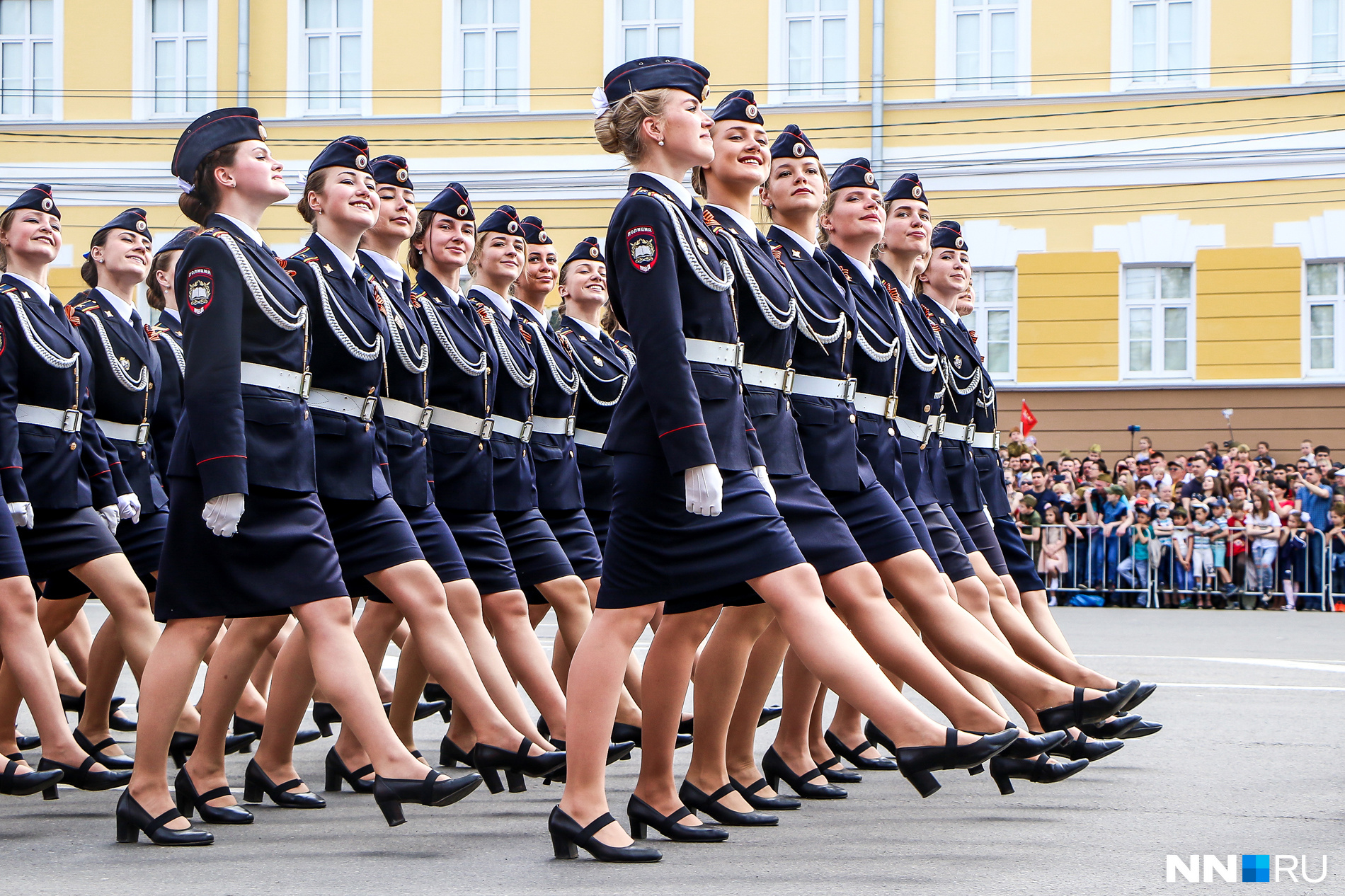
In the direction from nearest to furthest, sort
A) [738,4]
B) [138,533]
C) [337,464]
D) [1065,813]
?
[337,464] → [1065,813] → [138,533] → [738,4]

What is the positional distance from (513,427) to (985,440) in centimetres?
202

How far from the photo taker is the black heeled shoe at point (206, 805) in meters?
5.18

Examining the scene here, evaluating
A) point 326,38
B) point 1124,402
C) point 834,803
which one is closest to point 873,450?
point 834,803

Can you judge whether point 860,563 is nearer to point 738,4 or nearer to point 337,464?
point 337,464

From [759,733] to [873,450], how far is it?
2.08 m

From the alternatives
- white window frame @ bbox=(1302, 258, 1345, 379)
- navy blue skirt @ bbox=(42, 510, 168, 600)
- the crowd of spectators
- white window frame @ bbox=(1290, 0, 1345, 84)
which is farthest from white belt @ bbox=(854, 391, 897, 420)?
white window frame @ bbox=(1290, 0, 1345, 84)

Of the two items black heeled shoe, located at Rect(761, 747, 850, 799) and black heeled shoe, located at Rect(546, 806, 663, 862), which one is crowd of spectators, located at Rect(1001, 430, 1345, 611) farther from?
black heeled shoe, located at Rect(546, 806, 663, 862)

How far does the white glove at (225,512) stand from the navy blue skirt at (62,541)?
1.58m

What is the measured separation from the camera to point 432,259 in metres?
6.60

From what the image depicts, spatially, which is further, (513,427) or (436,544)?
(513,427)

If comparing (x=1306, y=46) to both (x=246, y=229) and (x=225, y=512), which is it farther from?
(x=225, y=512)

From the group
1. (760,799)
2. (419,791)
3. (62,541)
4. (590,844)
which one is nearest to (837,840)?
(760,799)

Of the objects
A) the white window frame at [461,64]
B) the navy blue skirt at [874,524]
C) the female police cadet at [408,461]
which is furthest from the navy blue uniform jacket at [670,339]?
the white window frame at [461,64]

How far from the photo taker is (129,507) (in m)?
6.68
